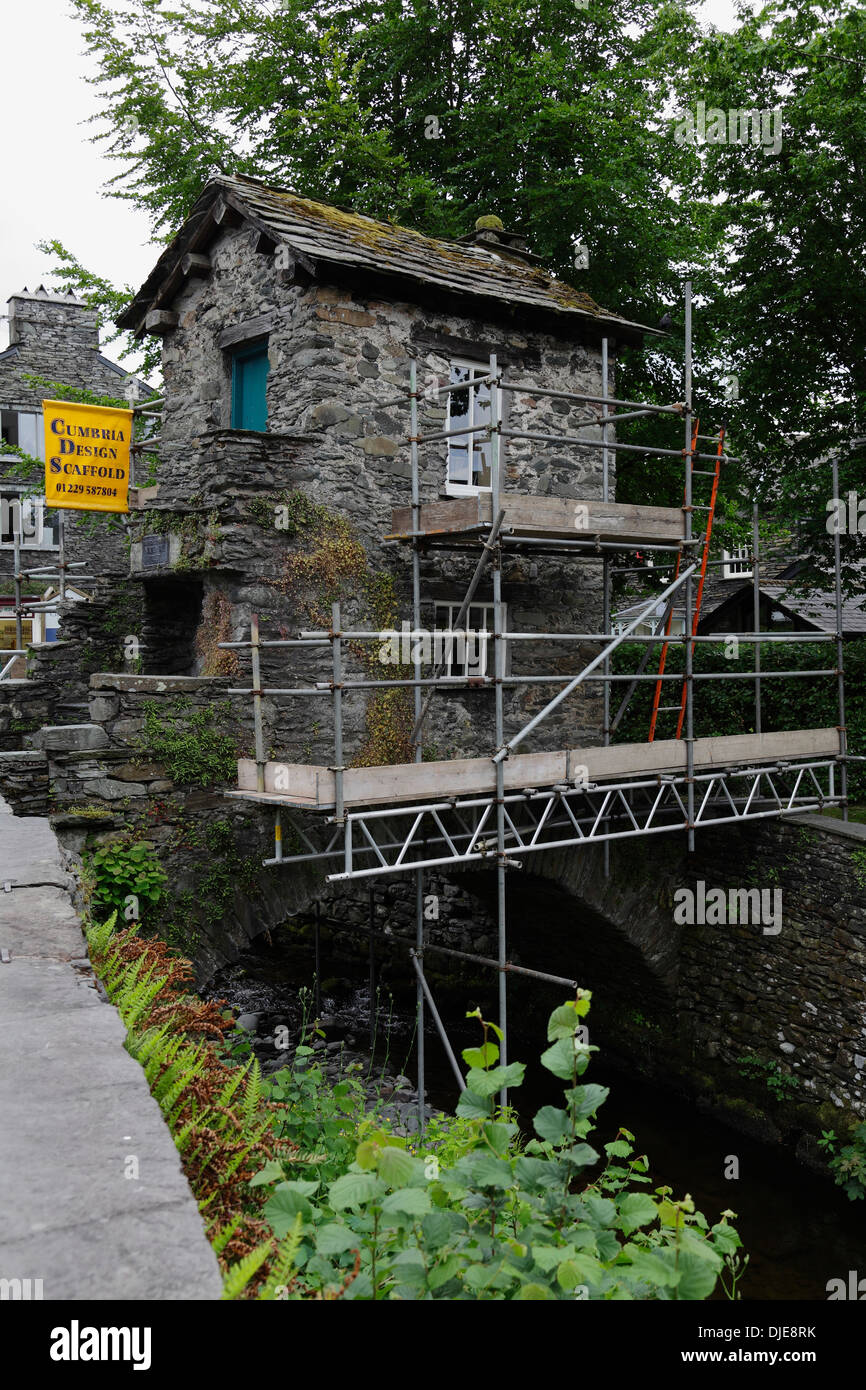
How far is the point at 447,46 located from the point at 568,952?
13986 mm

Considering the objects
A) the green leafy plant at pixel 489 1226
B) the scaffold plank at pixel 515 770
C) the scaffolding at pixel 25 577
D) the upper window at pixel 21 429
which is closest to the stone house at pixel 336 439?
the scaffold plank at pixel 515 770

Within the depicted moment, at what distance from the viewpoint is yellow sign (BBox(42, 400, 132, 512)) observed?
40.0 feet

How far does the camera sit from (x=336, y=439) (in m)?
10.5

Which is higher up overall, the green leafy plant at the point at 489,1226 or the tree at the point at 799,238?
the tree at the point at 799,238

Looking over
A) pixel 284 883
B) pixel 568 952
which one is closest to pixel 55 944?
pixel 284 883

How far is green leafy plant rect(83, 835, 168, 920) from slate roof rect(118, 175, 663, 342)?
18.5 ft

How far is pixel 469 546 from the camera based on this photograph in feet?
36.6

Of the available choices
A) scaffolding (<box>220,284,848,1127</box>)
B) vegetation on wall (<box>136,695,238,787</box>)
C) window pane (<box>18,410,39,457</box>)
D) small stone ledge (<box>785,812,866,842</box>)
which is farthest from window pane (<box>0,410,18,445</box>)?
small stone ledge (<box>785,812,866,842</box>)

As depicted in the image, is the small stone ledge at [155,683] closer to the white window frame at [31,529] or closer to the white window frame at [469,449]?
the white window frame at [469,449]

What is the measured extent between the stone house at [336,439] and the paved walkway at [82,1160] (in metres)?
6.14

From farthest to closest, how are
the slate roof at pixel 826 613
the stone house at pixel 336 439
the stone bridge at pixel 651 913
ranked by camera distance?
the slate roof at pixel 826 613 < the stone house at pixel 336 439 < the stone bridge at pixel 651 913

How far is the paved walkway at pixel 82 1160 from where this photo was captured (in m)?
2.28

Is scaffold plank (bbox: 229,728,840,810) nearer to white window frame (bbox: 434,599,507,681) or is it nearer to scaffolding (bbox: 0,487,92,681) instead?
white window frame (bbox: 434,599,507,681)

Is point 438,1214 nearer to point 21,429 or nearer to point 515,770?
point 515,770
